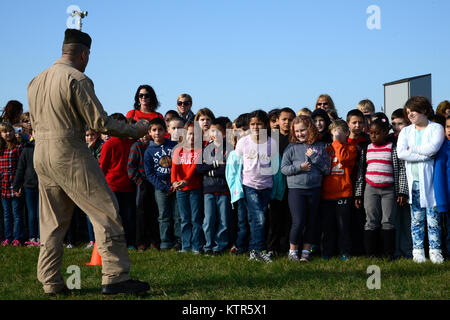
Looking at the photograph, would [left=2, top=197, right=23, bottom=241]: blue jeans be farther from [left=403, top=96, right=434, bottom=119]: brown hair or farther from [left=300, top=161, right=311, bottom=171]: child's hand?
[left=403, top=96, right=434, bottom=119]: brown hair

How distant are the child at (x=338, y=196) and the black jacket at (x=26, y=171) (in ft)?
18.0

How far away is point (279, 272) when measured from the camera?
20.5 ft

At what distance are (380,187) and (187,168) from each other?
2.83m

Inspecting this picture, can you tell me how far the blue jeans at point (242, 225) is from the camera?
7711 mm

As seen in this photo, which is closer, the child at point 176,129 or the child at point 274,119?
the child at point 274,119

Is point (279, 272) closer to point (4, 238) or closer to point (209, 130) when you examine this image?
point (209, 130)

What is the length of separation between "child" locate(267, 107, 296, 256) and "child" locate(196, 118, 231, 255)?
642 mm

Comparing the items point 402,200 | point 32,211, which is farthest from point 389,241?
point 32,211

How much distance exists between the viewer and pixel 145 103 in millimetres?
9602

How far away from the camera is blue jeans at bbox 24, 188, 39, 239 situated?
9734 mm

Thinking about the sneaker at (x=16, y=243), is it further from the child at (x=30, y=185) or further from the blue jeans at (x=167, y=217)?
the blue jeans at (x=167, y=217)

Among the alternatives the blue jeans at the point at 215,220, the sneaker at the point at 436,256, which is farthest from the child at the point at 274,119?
the sneaker at the point at 436,256

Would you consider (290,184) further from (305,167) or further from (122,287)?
(122,287)

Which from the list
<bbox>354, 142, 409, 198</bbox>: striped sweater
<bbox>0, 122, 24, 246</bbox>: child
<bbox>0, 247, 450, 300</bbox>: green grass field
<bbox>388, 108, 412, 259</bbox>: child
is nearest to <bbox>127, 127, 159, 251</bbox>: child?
<bbox>0, 247, 450, 300</bbox>: green grass field
